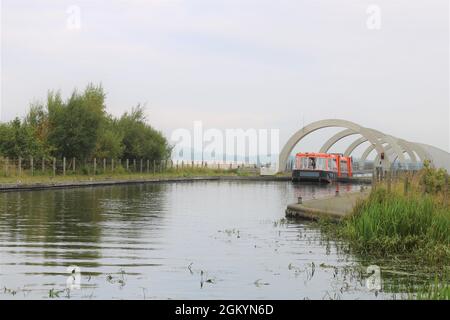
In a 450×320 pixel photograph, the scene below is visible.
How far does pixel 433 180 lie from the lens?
20578 mm

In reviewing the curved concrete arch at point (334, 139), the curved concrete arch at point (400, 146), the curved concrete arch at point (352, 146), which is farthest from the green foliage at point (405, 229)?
the curved concrete arch at point (352, 146)

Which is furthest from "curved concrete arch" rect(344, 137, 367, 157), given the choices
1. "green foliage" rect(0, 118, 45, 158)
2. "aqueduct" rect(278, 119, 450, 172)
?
"green foliage" rect(0, 118, 45, 158)

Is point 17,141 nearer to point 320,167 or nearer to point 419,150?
point 320,167

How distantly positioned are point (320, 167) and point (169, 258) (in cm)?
5375

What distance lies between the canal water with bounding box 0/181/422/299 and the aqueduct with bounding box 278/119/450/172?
44.3m

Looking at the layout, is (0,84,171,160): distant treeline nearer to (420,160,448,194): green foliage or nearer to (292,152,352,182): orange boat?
(292,152,352,182): orange boat

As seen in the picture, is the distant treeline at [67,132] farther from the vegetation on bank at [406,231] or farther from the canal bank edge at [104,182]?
the vegetation on bank at [406,231]

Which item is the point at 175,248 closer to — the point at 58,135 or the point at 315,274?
the point at 315,274

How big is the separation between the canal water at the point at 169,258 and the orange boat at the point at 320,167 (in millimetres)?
38982

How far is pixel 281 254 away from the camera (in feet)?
44.7

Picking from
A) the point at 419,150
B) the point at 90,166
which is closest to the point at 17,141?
the point at 90,166

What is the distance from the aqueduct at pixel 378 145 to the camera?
213ft
